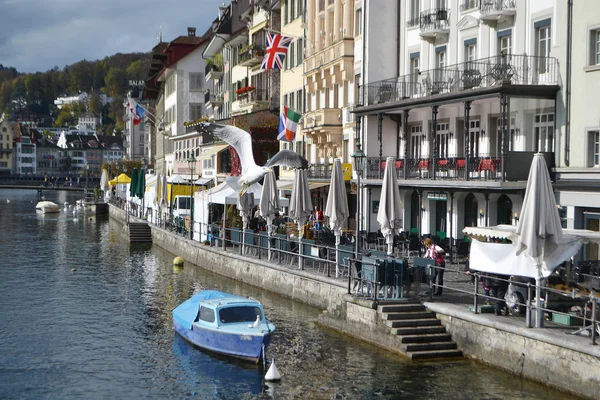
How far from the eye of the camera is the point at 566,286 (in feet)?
77.7

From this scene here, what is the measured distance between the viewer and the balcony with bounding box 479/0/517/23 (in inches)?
1385

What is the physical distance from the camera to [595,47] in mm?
30938

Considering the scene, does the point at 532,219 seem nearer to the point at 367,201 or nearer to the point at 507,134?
the point at 507,134

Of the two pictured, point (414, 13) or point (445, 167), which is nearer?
point (445, 167)

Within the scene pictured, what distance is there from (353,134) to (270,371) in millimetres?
26781

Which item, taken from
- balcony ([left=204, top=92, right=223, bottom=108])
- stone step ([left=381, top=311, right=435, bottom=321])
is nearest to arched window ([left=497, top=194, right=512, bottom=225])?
stone step ([left=381, top=311, right=435, bottom=321])

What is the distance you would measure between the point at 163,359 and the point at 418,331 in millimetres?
7074

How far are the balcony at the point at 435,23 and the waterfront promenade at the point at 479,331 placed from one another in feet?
36.5

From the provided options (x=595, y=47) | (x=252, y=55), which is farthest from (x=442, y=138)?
(x=252, y=55)

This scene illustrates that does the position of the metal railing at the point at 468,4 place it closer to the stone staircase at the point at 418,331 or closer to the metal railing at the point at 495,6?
the metal railing at the point at 495,6

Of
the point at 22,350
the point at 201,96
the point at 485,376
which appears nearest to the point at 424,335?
the point at 485,376

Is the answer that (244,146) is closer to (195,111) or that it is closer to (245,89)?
(245,89)

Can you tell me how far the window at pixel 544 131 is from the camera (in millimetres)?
33562

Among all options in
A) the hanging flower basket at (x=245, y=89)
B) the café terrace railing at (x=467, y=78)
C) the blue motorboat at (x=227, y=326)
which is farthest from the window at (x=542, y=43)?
the hanging flower basket at (x=245, y=89)
